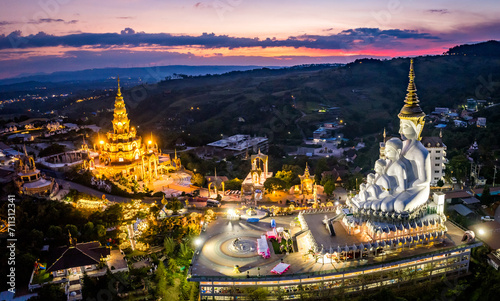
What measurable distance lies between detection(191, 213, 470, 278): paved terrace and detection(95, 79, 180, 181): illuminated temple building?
12.2 m

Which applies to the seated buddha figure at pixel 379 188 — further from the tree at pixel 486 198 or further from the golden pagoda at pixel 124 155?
the golden pagoda at pixel 124 155

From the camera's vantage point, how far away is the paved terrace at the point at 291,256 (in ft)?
50.2

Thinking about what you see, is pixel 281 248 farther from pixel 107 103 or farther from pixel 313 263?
pixel 107 103

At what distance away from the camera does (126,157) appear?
1198 inches

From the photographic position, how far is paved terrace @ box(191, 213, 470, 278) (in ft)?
50.2

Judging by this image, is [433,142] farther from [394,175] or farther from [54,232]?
[54,232]

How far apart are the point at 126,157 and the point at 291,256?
18.8 m

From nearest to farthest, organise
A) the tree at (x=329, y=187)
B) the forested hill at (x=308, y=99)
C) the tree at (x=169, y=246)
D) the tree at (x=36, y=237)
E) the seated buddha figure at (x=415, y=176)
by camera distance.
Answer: the seated buddha figure at (x=415, y=176), the tree at (x=169, y=246), the tree at (x=36, y=237), the tree at (x=329, y=187), the forested hill at (x=308, y=99)

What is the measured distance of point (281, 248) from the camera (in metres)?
16.9

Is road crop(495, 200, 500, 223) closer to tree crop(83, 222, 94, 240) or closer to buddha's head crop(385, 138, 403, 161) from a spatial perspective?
buddha's head crop(385, 138, 403, 161)

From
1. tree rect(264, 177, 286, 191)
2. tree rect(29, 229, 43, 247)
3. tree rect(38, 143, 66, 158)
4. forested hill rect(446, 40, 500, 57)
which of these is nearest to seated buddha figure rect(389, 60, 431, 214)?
tree rect(264, 177, 286, 191)

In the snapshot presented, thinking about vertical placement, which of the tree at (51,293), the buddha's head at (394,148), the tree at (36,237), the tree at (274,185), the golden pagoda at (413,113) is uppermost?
the golden pagoda at (413,113)

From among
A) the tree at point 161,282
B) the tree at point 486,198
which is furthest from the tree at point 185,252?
the tree at point 486,198

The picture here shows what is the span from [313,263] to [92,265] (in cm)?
983
